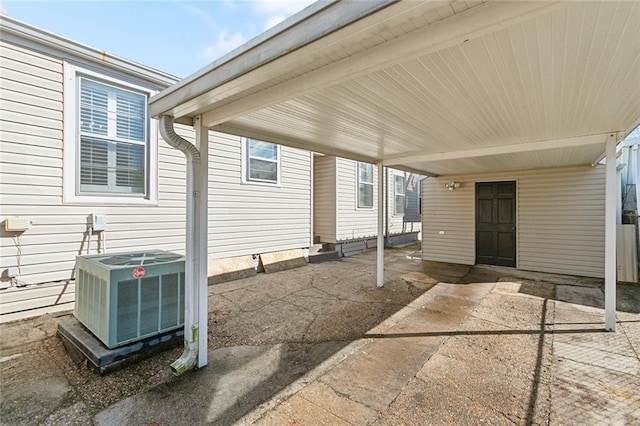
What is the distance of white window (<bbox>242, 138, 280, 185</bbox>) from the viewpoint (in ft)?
20.9

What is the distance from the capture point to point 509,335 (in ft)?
11.0

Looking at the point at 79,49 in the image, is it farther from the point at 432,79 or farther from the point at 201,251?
the point at 432,79

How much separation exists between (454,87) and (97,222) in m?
4.87

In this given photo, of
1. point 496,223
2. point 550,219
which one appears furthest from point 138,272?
point 550,219

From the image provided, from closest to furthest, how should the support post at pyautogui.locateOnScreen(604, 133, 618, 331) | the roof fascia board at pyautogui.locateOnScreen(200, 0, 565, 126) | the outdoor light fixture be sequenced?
the roof fascia board at pyautogui.locateOnScreen(200, 0, 565, 126) < the support post at pyautogui.locateOnScreen(604, 133, 618, 331) < the outdoor light fixture

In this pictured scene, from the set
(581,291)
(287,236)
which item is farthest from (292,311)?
(581,291)

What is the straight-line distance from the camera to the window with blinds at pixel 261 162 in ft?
21.1

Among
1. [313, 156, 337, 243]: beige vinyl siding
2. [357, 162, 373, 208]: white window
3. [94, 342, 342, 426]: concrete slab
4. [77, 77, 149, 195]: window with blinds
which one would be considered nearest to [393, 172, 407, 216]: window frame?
[357, 162, 373, 208]: white window

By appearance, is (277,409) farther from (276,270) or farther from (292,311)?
(276,270)

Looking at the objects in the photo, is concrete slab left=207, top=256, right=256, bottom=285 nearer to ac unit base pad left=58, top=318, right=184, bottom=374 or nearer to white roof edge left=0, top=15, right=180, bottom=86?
ac unit base pad left=58, top=318, right=184, bottom=374

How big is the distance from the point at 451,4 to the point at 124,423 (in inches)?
122

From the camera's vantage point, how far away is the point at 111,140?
4.42 m

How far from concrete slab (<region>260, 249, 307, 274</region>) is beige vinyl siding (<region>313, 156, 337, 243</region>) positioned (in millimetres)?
1403

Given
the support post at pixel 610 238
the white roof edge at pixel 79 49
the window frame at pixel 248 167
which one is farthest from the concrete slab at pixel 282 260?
the support post at pixel 610 238
